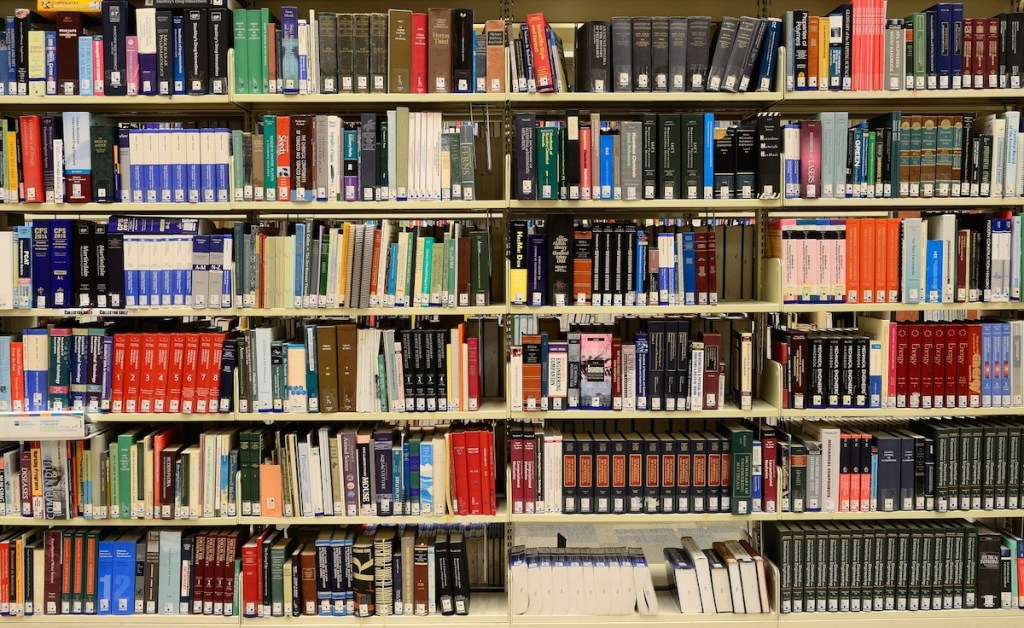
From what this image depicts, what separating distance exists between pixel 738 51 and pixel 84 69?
2510mm

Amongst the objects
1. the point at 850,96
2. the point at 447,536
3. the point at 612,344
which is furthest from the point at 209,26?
the point at 850,96

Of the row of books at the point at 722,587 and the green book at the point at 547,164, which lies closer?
the green book at the point at 547,164

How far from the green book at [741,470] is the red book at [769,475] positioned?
2.3 inches

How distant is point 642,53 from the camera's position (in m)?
2.56

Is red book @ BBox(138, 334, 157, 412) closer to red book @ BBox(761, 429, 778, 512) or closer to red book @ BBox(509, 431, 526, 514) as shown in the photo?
red book @ BBox(509, 431, 526, 514)

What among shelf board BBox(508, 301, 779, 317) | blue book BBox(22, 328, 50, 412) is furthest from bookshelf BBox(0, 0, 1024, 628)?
blue book BBox(22, 328, 50, 412)

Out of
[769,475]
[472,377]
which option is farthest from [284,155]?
[769,475]

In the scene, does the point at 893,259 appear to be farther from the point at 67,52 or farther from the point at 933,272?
the point at 67,52

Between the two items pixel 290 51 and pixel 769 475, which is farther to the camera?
pixel 769 475

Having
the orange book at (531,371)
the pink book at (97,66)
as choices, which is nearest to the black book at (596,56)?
the orange book at (531,371)

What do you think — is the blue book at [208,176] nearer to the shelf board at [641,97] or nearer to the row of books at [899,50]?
the shelf board at [641,97]

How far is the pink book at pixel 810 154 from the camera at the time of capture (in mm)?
2553

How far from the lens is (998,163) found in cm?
259

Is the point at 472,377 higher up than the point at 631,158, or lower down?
lower down
